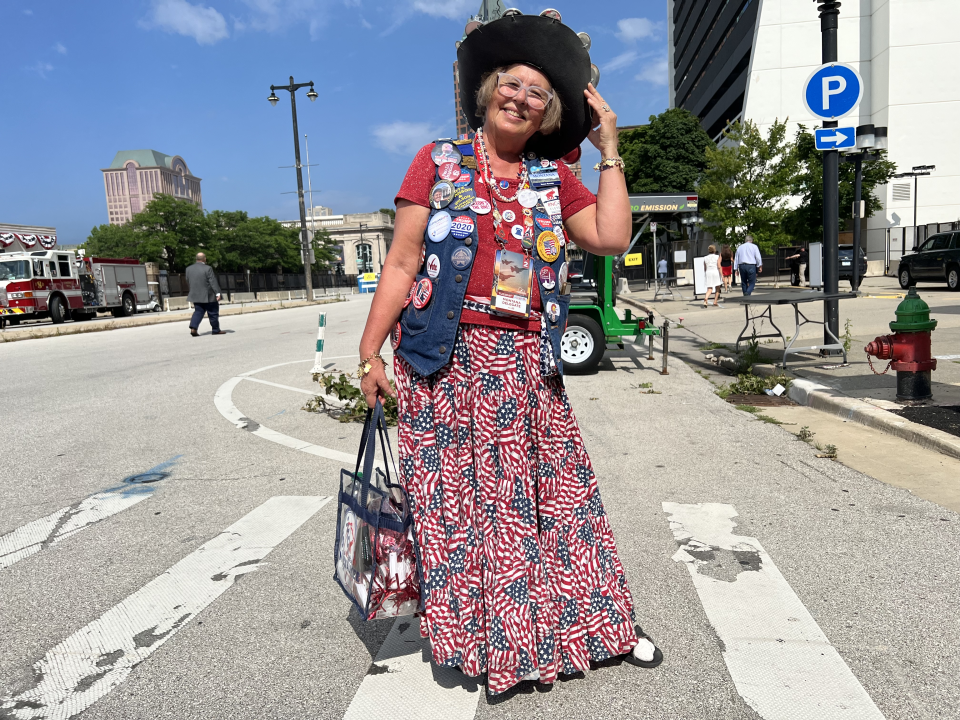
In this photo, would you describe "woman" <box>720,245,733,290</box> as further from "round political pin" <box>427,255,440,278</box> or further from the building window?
the building window

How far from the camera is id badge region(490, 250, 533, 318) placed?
2.17m

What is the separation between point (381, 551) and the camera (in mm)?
2271

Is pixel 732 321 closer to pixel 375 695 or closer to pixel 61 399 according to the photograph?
pixel 61 399

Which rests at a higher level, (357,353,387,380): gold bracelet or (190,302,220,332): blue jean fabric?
(357,353,387,380): gold bracelet

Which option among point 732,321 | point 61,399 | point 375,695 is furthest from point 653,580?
point 732,321

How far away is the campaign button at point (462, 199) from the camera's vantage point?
216 centimetres

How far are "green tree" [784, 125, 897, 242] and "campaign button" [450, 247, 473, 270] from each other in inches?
920

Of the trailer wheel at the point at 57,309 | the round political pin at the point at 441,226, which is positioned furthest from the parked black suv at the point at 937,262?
the trailer wheel at the point at 57,309

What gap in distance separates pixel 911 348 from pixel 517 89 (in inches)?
191

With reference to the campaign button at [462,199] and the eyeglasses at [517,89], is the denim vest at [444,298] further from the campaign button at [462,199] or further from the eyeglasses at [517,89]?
Answer: the eyeglasses at [517,89]

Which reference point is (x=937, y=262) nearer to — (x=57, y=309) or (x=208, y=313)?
(x=208, y=313)

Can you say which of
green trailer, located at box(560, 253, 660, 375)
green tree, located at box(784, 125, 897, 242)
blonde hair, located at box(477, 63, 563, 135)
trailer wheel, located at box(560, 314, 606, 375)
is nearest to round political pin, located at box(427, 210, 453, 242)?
blonde hair, located at box(477, 63, 563, 135)

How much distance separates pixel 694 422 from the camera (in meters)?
6.20

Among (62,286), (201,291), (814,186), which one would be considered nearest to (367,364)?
(201,291)
